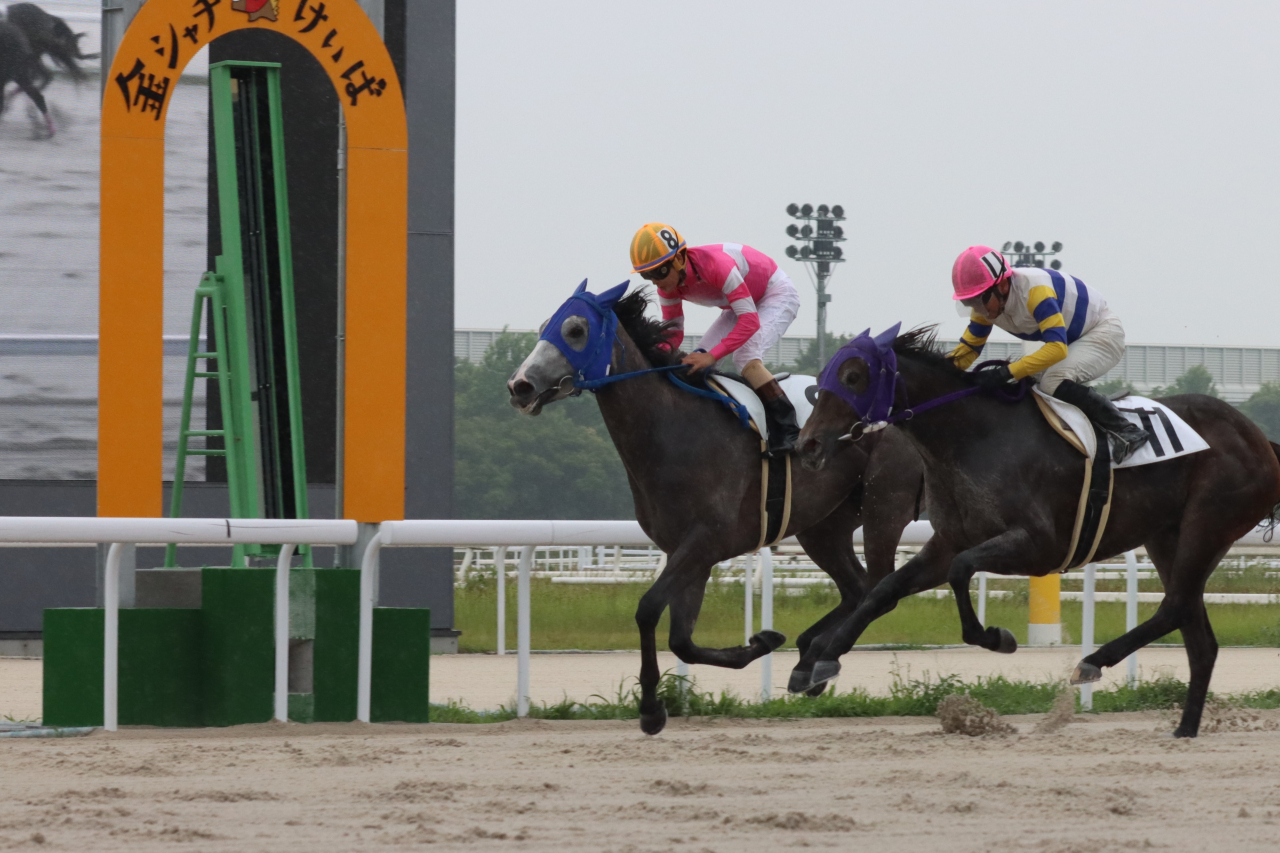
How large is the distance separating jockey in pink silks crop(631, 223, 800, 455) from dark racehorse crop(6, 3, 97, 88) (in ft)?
19.3

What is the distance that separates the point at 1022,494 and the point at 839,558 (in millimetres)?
1024

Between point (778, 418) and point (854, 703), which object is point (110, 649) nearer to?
point (778, 418)

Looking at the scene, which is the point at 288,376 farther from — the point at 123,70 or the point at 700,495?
the point at 700,495

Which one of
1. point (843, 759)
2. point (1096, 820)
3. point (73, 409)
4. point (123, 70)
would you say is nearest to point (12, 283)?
point (73, 409)

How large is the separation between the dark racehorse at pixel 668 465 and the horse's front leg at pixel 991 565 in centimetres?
58

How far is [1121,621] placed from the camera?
12.8m

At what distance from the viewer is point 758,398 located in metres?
5.70

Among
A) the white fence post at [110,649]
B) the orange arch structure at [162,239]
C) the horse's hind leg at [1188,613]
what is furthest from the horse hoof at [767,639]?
the white fence post at [110,649]

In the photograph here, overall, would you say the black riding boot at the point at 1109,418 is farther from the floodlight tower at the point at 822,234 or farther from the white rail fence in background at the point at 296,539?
the floodlight tower at the point at 822,234

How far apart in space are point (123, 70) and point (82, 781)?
2877 millimetres

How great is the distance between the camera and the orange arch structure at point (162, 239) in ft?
19.6

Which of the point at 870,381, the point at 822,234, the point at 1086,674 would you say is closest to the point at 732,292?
the point at 870,381

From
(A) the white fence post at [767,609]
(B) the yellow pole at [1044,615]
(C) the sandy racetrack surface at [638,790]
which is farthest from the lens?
(B) the yellow pole at [1044,615]

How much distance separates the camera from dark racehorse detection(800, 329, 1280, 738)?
16.7ft
